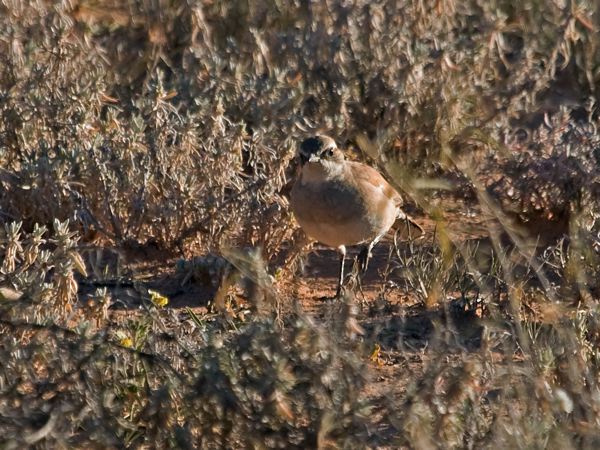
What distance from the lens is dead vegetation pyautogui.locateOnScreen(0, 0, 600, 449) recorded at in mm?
3820

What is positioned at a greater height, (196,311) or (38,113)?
(38,113)

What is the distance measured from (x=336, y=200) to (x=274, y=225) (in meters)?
0.35

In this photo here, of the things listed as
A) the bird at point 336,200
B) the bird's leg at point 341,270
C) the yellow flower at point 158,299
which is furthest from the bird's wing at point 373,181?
the yellow flower at point 158,299

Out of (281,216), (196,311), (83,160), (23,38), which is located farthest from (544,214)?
(23,38)

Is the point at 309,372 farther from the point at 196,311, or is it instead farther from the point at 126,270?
the point at 126,270

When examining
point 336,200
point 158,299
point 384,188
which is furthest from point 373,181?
point 158,299

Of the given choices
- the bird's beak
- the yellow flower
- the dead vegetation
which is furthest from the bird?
the yellow flower

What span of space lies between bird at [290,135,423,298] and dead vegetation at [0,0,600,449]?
0.43 feet

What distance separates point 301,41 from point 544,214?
1.71 meters

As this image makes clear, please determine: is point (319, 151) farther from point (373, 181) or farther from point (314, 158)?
point (373, 181)

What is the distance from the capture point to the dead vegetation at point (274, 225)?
12.5 feet

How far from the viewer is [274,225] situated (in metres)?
6.40

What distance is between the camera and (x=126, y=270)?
632 cm

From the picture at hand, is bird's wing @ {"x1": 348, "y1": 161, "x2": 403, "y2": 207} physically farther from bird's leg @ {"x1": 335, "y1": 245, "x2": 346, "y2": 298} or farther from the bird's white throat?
bird's leg @ {"x1": 335, "y1": 245, "x2": 346, "y2": 298}
